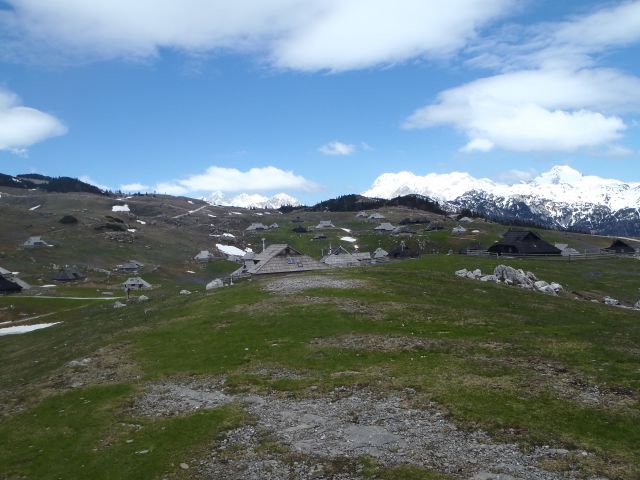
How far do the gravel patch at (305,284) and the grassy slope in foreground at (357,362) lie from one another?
1.98m

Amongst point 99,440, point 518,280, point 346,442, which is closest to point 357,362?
point 346,442

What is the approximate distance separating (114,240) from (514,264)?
456ft

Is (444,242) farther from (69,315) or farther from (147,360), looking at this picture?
(147,360)

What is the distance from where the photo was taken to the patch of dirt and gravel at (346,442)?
19.1m

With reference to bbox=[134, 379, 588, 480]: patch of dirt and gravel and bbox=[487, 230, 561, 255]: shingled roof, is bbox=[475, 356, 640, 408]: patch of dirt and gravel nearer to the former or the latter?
bbox=[134, 379, 588, 480]: patch of dirt and gravel

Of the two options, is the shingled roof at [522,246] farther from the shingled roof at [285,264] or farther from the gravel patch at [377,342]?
the gravel patch at [377,342]

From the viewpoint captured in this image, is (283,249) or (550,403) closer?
(550,403)

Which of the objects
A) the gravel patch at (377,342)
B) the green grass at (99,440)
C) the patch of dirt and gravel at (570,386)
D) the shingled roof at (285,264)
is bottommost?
the green grass at (99,440)

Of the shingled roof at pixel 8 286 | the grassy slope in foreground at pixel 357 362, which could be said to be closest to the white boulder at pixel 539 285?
the grassy slope in foreground at pixel 357 362

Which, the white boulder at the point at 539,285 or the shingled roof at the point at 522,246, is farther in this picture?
the shingled roof at the point at 522,246

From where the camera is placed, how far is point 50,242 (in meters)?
167

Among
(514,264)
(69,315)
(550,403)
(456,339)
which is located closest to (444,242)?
(514,264)

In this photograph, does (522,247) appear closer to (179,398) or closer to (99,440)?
(179,398)

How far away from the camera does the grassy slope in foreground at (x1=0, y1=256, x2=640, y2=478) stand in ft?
73.5
